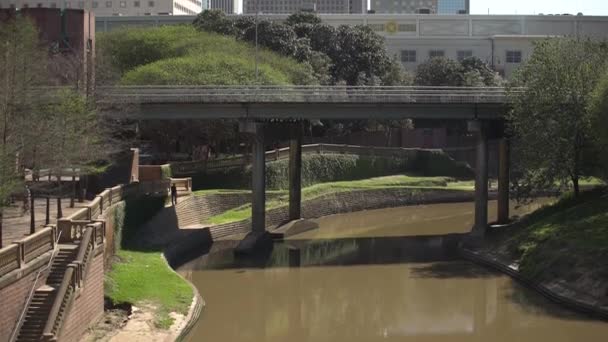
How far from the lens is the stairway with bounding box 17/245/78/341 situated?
84.3ft

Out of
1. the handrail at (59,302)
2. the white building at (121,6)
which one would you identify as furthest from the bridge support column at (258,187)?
the white building at (121,6)

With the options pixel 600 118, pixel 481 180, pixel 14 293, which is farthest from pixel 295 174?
pixel 14 293

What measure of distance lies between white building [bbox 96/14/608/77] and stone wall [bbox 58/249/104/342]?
95528mm

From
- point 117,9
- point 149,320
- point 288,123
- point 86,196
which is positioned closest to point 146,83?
point 288,123

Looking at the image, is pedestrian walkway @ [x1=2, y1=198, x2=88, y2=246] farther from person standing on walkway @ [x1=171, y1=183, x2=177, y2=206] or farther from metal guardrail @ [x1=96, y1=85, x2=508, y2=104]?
metal guardrail @ [x1=96, y1=85, x2=508, y2=104]

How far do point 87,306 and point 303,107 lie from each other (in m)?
28.0

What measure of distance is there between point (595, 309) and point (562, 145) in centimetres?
1489

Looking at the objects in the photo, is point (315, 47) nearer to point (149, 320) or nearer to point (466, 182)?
point (466, 182)

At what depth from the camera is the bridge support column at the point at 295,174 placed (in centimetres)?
6153

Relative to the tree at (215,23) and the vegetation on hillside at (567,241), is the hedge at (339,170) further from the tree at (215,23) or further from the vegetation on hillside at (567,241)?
the vegetation on hillside at (567,241)

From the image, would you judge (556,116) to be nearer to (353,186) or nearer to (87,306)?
(353,186)

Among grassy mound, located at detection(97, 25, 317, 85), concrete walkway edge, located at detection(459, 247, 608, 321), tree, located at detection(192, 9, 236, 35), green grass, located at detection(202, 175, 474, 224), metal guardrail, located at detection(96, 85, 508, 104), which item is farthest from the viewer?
tree, located at detection(192, 9, 236, 35)

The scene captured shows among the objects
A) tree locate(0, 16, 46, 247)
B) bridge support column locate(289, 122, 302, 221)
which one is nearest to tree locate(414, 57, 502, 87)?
bridge support column locate(289, 122, 302, 221)

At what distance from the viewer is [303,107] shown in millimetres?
55250
